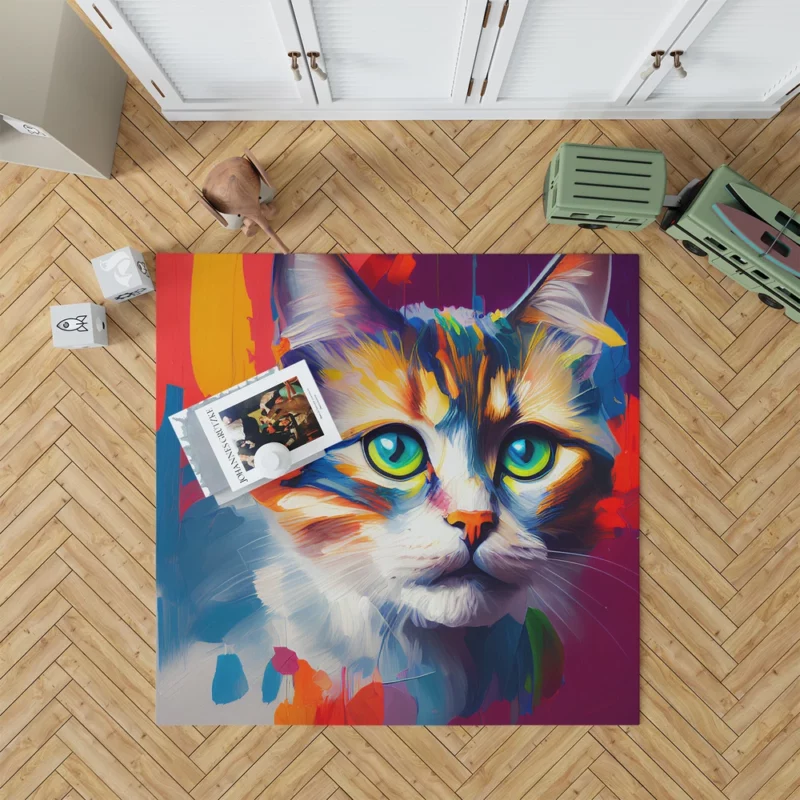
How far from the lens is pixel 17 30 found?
1672mm

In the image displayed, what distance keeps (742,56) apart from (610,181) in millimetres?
489

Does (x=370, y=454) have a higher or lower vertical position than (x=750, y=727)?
higher

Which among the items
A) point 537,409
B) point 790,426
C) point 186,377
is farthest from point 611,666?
point 186,377

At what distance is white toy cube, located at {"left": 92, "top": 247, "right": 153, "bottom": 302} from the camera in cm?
199

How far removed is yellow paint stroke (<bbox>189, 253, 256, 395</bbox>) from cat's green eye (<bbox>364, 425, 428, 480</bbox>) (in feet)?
1.61

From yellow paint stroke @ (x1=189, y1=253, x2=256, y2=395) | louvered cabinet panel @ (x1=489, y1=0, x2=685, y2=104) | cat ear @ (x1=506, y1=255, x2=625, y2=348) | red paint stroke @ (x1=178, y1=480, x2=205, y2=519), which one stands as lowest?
cat ear @ (x1=506, y1=255, x2=625, y2=348)

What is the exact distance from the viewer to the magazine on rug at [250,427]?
6.60ft

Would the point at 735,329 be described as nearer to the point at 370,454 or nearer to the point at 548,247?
the point at 548,247

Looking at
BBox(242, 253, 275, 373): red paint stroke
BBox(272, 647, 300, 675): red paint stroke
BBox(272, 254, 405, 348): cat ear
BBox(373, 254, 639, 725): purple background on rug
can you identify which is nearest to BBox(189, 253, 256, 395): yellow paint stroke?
BBox(242, 253, 275, 373): red paint stroke

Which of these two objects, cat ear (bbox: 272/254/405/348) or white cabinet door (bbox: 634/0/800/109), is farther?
cat ear (bbox: 272/254/405/348)

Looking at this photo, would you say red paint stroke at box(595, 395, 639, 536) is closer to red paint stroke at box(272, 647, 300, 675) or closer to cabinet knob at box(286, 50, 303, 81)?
red paint stroke at box(272, 647, 300, 675)

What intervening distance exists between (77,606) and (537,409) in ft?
5.65

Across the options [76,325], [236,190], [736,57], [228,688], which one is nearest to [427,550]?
[228,688]

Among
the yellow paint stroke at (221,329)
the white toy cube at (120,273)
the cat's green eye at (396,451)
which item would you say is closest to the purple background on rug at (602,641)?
the cat's green eye at (396,451)
